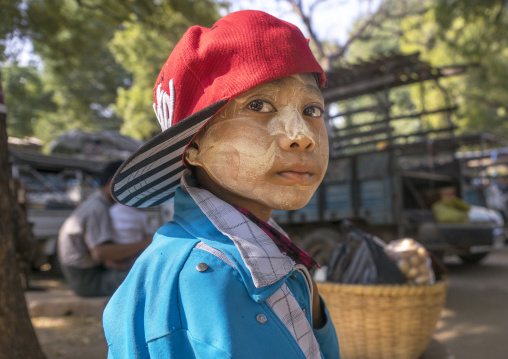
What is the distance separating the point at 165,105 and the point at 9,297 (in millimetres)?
1577

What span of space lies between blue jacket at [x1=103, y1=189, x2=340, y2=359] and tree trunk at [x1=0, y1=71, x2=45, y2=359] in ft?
4.73

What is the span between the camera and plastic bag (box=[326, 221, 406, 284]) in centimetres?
279

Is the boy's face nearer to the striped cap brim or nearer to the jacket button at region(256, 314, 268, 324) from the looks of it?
the striped cap brim

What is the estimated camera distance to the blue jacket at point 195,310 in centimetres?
82

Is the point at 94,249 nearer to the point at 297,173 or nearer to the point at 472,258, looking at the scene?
the point at 297,173

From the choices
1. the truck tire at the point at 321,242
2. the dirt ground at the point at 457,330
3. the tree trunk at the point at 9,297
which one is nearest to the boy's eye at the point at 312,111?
the tree trunk at the point at 9,297

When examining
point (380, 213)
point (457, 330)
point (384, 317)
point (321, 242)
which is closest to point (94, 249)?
point (384, 317)

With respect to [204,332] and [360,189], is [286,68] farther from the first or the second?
[360,189]

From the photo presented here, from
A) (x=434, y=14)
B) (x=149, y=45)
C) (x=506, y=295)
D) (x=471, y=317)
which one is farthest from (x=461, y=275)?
(x=149, y=45)

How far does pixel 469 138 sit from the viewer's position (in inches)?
341

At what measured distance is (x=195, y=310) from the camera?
0.84 metres

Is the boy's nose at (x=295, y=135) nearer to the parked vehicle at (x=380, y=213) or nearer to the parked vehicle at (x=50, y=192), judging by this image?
the parked vehicle at (x=380, y=213)

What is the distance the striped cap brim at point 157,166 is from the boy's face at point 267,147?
0.22 ft

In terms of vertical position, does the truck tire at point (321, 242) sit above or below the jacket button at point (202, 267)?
below
